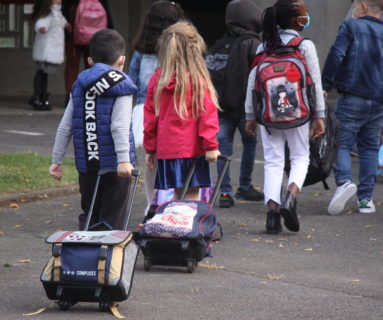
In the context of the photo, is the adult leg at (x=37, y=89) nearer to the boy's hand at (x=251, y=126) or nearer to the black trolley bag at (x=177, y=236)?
the boy's hand at (x=251, y=126)

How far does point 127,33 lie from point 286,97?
13673 millimetres

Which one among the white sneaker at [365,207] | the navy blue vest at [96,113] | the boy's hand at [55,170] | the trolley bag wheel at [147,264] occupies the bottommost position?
the white sneaker at [365,207]

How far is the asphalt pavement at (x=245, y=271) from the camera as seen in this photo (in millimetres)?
5906

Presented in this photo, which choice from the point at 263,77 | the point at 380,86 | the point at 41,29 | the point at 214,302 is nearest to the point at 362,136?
the point at 380,86

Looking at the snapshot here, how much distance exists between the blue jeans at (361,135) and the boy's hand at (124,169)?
330cm

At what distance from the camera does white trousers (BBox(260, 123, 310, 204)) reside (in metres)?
8.52

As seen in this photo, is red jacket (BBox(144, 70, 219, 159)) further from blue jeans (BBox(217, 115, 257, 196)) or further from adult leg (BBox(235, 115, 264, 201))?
adult leg (BBox(235, 115, 264, 201))

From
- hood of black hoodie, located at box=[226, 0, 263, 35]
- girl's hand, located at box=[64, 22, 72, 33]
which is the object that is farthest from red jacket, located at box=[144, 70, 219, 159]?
girl's hand, located at box=[64, 22, 72, 33]

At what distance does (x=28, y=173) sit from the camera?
11.0 m

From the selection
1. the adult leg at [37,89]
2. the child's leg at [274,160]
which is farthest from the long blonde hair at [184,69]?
the adult leg at [37,89]

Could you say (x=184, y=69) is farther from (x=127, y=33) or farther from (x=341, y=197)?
(x=127, y=33)

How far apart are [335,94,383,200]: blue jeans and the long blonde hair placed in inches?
87.9

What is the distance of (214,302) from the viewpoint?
6094 millimetres

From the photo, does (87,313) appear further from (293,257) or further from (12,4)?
(12,4)
